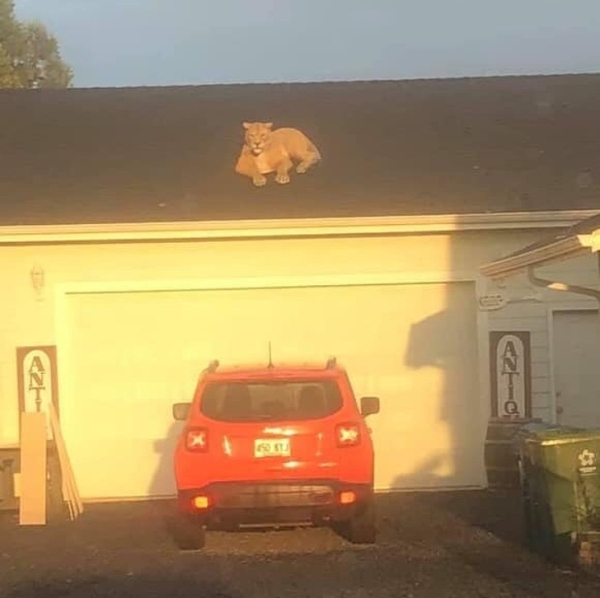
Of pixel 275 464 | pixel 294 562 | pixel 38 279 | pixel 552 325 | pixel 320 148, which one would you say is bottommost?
pixel 294 562

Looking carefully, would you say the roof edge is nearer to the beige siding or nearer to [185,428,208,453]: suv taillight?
the beige siding

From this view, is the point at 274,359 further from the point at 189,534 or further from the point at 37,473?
the point at 189,534

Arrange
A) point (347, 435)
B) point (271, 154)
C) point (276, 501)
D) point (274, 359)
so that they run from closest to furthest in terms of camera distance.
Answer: point (276, 501)
point (347, 435)
point (274, 359)
point (271, 154)

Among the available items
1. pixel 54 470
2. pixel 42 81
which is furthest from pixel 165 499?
pixel 42 81

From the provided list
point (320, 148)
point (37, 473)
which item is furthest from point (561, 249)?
point (320, 148)

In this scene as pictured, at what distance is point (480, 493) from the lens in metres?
15.3

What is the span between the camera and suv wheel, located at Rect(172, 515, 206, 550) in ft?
38.2

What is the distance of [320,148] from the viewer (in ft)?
60.1

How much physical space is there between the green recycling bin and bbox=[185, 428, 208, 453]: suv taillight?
8.66 ft

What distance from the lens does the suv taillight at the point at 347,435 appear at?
1141cm

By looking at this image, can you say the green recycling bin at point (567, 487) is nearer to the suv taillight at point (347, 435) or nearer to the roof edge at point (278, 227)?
the suv taillight at point (347, 435)

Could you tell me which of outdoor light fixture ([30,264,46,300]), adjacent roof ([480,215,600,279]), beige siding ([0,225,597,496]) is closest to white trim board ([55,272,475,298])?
beige siding ([0,225,597,496])

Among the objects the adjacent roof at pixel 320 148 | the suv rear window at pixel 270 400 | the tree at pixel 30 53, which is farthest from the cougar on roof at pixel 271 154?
the tree at pixel 30 53

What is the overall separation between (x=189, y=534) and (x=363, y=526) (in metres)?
1.44
